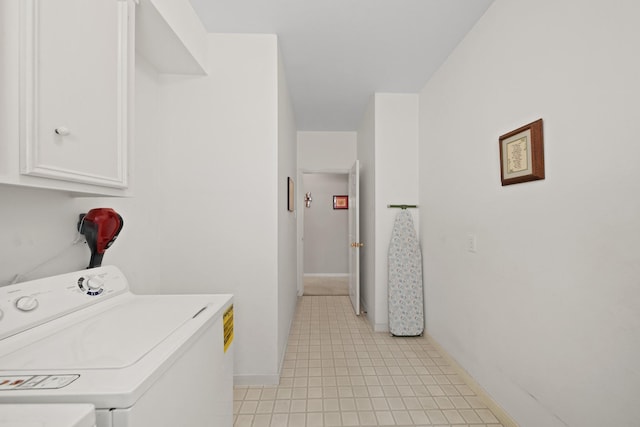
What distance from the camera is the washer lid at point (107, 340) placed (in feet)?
2.39

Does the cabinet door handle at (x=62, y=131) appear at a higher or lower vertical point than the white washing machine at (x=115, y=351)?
higher

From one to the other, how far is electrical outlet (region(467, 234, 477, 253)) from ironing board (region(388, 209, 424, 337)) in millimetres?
846

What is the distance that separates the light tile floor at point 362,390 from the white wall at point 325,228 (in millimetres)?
3008

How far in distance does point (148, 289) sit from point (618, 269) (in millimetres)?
2414

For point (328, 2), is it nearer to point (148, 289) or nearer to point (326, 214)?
point (148, 289)

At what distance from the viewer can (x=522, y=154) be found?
1530mm

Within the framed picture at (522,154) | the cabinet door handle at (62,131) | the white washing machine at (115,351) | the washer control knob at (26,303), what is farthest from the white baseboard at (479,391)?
the cabinet door handle at (62,131)

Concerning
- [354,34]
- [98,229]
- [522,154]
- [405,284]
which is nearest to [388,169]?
[405,284]

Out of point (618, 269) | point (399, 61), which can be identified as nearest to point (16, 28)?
point (618, 269)

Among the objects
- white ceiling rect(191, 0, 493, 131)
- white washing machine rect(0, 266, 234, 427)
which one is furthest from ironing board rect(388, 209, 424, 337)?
white washing machine rect(0, 266, 234, 427)

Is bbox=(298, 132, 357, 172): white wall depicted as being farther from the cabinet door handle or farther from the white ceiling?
the cabinet door handle

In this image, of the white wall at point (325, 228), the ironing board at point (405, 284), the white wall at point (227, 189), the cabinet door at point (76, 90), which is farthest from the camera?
the white wall at point (325, 228)

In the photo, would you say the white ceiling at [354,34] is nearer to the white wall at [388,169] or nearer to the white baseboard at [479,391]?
the white wall at [388,169]

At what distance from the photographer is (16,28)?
75 cm
